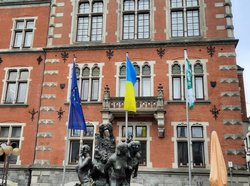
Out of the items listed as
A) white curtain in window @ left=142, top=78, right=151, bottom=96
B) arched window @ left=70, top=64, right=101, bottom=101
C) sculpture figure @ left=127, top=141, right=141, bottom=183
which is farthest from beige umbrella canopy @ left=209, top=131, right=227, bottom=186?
arched window @ left=70, top=64, right=101, bottom=101

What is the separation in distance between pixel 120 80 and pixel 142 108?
2.50 m

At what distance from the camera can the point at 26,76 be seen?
64.0ft

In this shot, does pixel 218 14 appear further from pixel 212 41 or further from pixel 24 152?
pixel 24 152

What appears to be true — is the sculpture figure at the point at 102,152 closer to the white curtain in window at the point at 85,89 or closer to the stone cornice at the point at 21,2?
the white curtain in window at the point at 85,89

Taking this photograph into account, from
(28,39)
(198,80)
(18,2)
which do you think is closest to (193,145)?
(198,80)

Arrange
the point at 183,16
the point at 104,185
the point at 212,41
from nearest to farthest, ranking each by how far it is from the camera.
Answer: the point at 104,185 < the point at 212,41 < the point at 183,16

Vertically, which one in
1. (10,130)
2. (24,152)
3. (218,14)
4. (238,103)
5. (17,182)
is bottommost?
(17,182)

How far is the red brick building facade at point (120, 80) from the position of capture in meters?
16.5

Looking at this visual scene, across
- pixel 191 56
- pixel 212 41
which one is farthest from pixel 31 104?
pixel 212 41

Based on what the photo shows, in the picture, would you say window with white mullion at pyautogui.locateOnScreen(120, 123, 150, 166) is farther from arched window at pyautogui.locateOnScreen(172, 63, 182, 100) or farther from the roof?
the roof

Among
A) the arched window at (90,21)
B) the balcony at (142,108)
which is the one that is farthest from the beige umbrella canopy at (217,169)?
the arched window at (90,21)

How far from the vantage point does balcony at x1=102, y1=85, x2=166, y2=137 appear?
54.0ft

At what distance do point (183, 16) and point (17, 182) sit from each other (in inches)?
520

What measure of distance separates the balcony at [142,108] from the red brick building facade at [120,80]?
5 cm
